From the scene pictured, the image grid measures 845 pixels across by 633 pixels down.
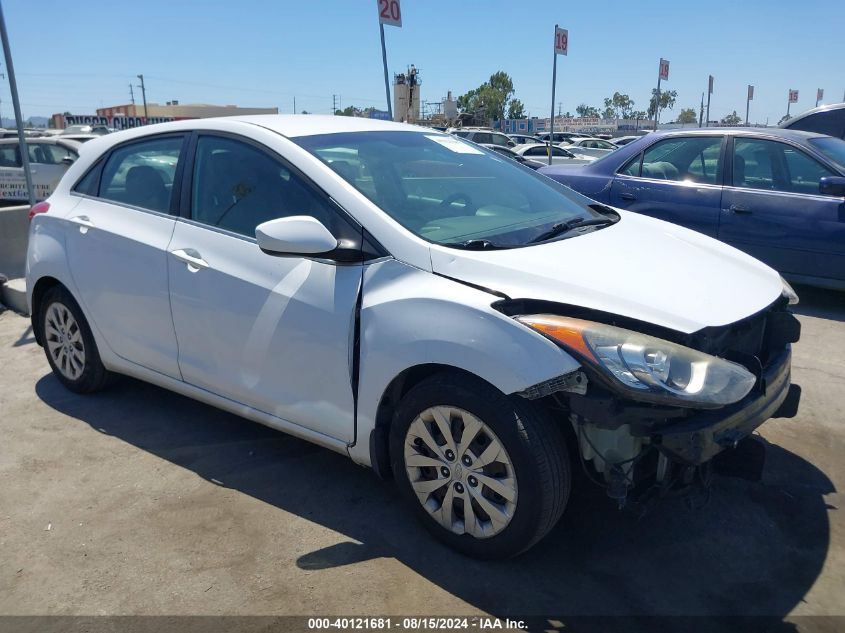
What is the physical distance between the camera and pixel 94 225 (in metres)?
4.01

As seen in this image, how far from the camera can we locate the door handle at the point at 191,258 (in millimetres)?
3398

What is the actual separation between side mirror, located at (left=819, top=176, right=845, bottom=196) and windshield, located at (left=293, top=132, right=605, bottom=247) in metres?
2.96

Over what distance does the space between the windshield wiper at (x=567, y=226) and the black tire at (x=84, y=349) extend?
2686mm

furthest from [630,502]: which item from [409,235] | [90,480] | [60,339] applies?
[60,339]

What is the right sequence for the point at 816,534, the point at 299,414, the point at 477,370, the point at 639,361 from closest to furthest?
the point at 639,361, the point at 477,370, the point at 816,534, the point at 299,414

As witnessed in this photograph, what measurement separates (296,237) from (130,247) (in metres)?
1.39

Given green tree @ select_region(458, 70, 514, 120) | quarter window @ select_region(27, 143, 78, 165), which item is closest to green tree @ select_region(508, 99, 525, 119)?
green tree @ select_region(458, 70, 514, 120)

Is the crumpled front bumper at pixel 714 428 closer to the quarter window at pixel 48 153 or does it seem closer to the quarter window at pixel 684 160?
the quarter window at pixel 684 160

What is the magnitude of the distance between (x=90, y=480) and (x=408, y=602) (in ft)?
6.08

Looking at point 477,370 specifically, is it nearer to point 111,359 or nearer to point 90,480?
point 90,480

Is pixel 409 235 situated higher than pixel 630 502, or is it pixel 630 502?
pixel 409 235

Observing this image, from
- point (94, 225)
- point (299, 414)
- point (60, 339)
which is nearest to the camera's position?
point (299, 414)

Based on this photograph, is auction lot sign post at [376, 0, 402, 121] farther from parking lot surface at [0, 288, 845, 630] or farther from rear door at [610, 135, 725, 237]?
parking lot surface at [0, 288, 845, 630]

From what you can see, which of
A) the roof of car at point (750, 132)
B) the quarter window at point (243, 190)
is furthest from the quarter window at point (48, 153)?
the quarter window at point (243, 190)
